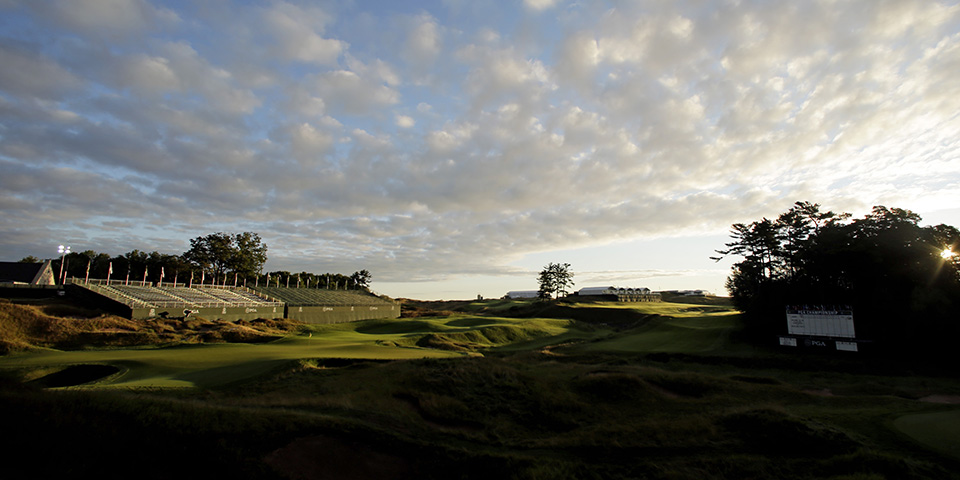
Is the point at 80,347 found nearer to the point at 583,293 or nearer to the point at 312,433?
the point at 312,433

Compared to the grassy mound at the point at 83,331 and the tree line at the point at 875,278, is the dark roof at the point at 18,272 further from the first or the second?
the tree line at the point at 875,278

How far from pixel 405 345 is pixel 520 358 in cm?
1202

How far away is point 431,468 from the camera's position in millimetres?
9750

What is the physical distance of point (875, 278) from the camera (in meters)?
34.5

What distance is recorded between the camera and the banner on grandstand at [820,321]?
32.8m

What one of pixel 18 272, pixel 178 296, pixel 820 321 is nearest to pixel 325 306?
pixel 178 296

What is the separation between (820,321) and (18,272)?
9565 centimetres

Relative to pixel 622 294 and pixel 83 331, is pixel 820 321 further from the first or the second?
pixel 622 294

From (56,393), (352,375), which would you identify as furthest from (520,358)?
(56,393)

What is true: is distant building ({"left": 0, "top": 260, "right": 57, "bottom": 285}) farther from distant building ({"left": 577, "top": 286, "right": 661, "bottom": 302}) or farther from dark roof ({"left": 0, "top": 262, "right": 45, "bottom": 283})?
distant building ({"left": 577, "top": 286, "right": 661, "bottom": 302})

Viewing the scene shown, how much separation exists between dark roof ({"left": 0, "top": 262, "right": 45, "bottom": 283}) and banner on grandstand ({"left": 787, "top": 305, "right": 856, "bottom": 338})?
9127cm

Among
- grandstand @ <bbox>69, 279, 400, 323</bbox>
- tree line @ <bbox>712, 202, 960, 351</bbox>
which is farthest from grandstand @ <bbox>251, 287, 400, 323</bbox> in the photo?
tree line @ <bbox>712, 202, 960, 351</bbox>

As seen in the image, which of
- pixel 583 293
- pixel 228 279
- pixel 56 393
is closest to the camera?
pixel 56 393

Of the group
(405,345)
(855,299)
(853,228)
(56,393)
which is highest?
(853,228)
